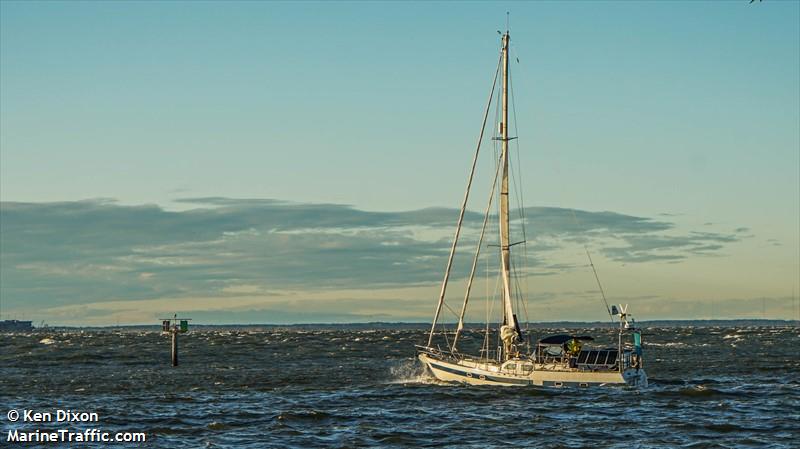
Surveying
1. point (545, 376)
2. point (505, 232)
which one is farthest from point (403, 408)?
point (505, 232)

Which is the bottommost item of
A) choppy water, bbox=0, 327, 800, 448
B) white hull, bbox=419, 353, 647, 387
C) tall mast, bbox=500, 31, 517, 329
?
choppy water, bbox=0, 327, 800, 448

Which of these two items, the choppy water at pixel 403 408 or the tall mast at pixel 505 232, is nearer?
the choppy water at pixel 403 408

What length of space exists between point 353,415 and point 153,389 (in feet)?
67.4

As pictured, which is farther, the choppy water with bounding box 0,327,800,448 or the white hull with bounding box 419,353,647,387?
the white hull with bounding box 419,353,647,387

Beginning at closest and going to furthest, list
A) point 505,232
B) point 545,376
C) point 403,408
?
point 403,408 → point 545,376 → point 505,232

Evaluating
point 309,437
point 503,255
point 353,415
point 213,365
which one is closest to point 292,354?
point 213,365

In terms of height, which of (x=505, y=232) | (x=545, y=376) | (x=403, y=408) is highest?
(x=505, y=232)

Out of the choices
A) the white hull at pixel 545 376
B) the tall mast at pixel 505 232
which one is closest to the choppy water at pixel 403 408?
the white hull at pixel 545 376

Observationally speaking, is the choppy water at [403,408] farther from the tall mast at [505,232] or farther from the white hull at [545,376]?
the tall mast at [505,232]

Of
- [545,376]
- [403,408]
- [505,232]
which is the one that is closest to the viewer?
[403,408]

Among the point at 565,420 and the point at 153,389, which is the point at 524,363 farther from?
the point at 153,389

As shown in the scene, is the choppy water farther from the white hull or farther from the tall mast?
the tall mast

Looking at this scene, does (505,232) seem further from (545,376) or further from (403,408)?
(403,408)

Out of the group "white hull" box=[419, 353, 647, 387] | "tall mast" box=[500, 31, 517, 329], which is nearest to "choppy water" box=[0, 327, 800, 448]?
"white hull" box=[419, 353, 647, 387]
